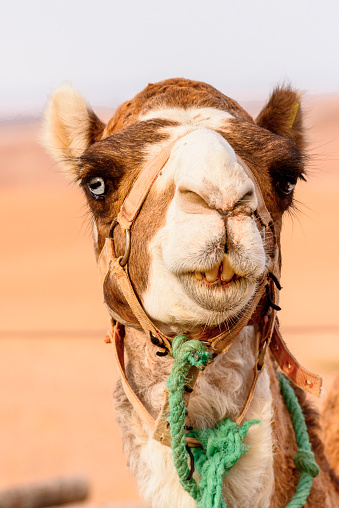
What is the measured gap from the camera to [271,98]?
402cm

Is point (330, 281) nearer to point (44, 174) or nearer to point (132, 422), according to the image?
point (132, 422)

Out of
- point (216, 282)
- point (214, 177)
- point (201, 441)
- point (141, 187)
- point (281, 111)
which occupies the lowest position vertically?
point (201, 441)

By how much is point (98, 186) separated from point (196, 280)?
3.02 feet

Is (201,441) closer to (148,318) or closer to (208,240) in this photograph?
(148,318)

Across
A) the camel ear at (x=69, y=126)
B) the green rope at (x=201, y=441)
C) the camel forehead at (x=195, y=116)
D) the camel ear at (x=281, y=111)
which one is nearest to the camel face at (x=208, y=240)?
the green rope at (x=201, y=441)

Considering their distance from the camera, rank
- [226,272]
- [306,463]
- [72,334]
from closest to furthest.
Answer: [226,272]
[306,463]
[72,334]

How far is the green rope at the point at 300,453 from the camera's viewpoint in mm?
3271

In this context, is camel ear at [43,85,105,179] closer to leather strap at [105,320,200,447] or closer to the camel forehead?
the camel forehead

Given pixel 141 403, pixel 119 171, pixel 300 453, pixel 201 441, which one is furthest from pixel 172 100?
pixel 300 453

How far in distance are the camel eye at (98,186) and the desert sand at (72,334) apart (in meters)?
0.44

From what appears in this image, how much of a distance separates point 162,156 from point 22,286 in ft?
74.1

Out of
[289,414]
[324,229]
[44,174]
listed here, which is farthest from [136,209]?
[44,174]

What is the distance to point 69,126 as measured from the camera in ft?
13.3

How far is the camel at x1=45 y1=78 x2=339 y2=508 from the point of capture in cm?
267
